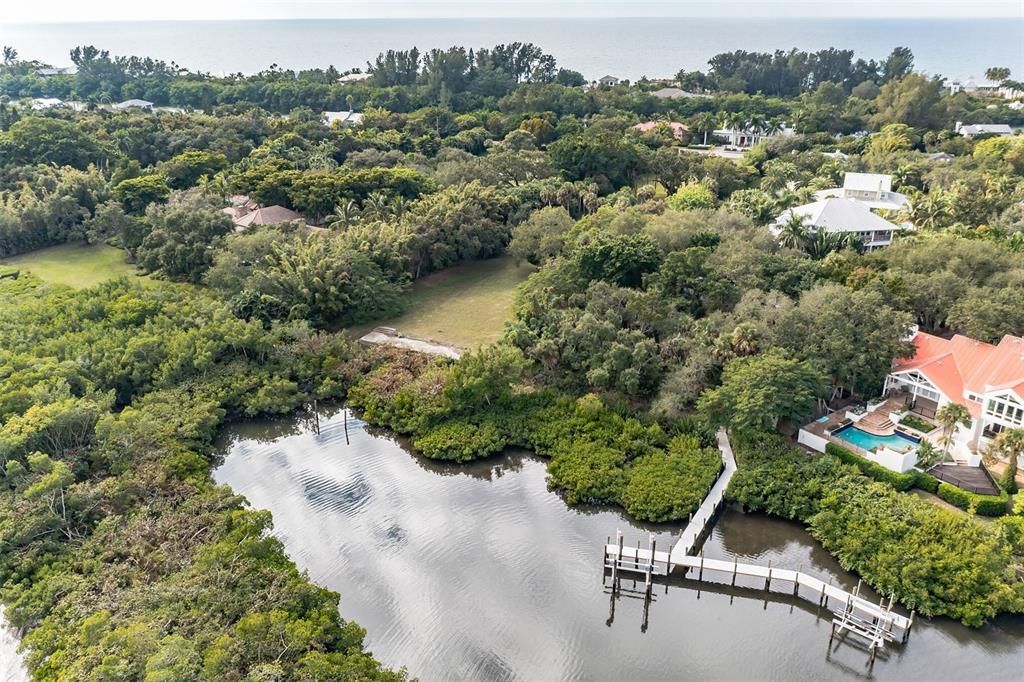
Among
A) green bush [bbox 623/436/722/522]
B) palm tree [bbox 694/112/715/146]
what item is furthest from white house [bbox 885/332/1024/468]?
palm tree [bbox 694/112/715/146]

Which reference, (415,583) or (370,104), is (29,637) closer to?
(415,583)

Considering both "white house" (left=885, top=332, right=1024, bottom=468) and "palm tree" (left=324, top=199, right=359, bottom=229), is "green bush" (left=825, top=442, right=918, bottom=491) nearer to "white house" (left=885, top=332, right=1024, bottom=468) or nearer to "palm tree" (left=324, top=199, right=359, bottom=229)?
"white house" (left=885, top=332, right=1024, bottom=468)

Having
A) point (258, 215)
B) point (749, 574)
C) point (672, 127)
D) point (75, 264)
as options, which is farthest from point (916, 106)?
point (75, 264)

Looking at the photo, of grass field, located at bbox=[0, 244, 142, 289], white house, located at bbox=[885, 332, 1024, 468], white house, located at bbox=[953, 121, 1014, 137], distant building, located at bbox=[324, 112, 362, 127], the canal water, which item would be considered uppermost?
white house, located at bbox=[953, 121, 1014, 137]

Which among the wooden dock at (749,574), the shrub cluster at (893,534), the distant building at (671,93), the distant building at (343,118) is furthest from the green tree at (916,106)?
the wooden dock at (749,574)

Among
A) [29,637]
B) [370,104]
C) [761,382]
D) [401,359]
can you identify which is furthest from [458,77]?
[29,637]

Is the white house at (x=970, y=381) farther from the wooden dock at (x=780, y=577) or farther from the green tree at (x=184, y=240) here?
the green tree at (x=184, y=240)

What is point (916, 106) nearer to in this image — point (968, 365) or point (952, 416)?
point (968, 365)

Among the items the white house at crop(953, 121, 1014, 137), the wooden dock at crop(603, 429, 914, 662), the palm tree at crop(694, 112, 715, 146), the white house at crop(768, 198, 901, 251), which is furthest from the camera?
the palm tree at crop(694, 112, 715, 146)
